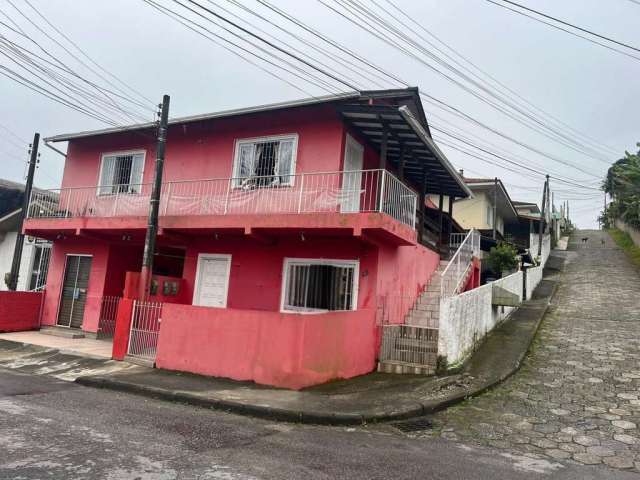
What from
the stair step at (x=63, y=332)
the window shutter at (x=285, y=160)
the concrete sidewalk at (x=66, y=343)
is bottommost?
the concrete sidewalk at (x=66, y=343)

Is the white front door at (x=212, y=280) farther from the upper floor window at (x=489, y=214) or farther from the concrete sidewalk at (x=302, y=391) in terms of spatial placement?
the upper floor window at (x=489, y=214)

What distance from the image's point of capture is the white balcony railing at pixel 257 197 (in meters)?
10.2

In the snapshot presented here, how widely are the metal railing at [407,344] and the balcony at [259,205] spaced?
1.98 metres

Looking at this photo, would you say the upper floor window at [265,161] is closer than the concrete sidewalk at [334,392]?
No

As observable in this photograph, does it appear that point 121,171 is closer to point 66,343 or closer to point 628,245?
point 66,343

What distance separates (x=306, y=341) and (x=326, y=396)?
0.92 m

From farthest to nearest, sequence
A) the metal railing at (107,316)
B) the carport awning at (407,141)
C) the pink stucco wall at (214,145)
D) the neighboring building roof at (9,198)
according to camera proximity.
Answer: the neighboring building roof at (9,198)
the metal railing at (107,316)
the pink stucco wall at (214,145)
the carport awning at (407,141)

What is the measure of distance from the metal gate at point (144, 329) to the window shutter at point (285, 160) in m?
4.10

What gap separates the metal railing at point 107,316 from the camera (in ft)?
42.0

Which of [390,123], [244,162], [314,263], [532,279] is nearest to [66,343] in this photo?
[244,162]

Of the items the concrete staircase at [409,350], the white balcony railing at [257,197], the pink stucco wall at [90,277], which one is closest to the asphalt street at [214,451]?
the concrete staircase at [409,350]

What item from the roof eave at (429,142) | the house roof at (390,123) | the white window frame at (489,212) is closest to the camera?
the roof eave at (429,142)

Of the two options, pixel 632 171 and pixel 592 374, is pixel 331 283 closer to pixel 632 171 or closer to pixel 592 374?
pixel 592 374

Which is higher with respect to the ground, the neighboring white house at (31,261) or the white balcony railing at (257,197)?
the white balcony railing at (257,197)
